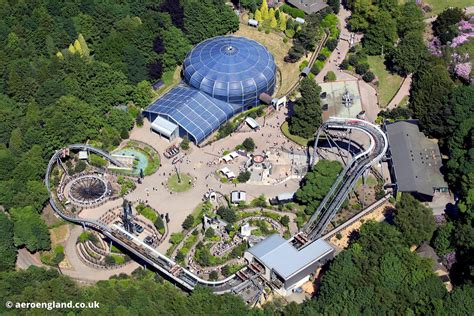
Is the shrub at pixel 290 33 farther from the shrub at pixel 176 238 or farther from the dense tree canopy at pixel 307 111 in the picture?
the shrub at pixel 176 238

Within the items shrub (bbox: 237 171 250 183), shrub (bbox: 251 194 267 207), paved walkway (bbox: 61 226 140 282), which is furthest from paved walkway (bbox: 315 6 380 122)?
paved walkway (bbox: 61 226 140 282)

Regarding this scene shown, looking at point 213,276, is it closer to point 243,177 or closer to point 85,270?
point 85,270

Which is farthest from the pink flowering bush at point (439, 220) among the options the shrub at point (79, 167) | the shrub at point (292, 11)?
the shrub at point (292, 11)

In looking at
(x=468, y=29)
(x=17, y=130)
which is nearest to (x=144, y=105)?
(x=17, y=130)

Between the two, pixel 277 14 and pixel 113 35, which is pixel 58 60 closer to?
pixel 113 35

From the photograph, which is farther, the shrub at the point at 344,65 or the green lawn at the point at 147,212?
the shrub at the point at 344,65

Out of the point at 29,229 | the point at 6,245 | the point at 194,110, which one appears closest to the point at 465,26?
the point at 194,110
